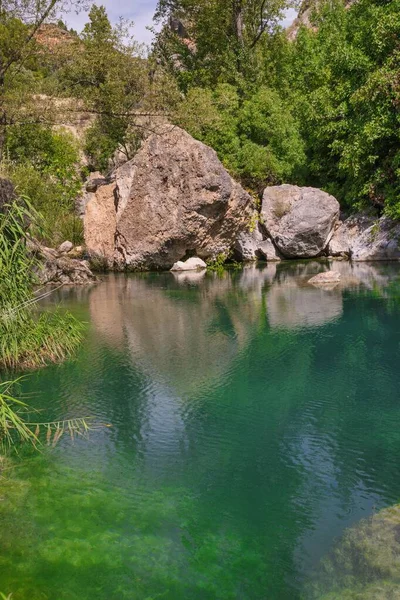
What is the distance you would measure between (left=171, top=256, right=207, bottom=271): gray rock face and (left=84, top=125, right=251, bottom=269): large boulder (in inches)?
7.0

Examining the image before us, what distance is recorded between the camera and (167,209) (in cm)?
1908

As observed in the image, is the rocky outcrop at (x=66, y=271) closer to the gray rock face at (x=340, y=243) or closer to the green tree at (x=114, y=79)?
the green tree at (x=114, y=79)

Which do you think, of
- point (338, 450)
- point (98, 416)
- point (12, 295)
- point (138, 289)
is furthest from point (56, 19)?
point (338, 450)

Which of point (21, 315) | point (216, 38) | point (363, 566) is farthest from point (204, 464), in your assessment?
point (216, 38)

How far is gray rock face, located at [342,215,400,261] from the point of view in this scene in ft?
65.5

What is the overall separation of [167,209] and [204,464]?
1436cm

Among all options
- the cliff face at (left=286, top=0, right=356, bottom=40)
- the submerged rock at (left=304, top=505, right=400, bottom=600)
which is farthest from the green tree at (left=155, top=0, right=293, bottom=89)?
the submerged rock at (left=304, top=505, right=400, bottom=600)

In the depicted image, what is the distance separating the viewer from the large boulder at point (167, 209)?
18.8 meters

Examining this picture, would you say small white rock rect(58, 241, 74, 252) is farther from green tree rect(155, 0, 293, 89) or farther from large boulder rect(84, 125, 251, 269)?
green tree rect(155, 0, 293, 89)

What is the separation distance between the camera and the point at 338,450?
18.5 ft

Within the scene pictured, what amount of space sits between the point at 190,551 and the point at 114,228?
1693 cm

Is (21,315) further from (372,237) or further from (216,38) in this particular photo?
(216,38)

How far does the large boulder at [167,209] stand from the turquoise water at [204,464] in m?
8.63

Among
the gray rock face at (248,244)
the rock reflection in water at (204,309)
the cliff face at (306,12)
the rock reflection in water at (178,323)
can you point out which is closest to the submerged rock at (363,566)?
the rock reflection in water at (178,323)
